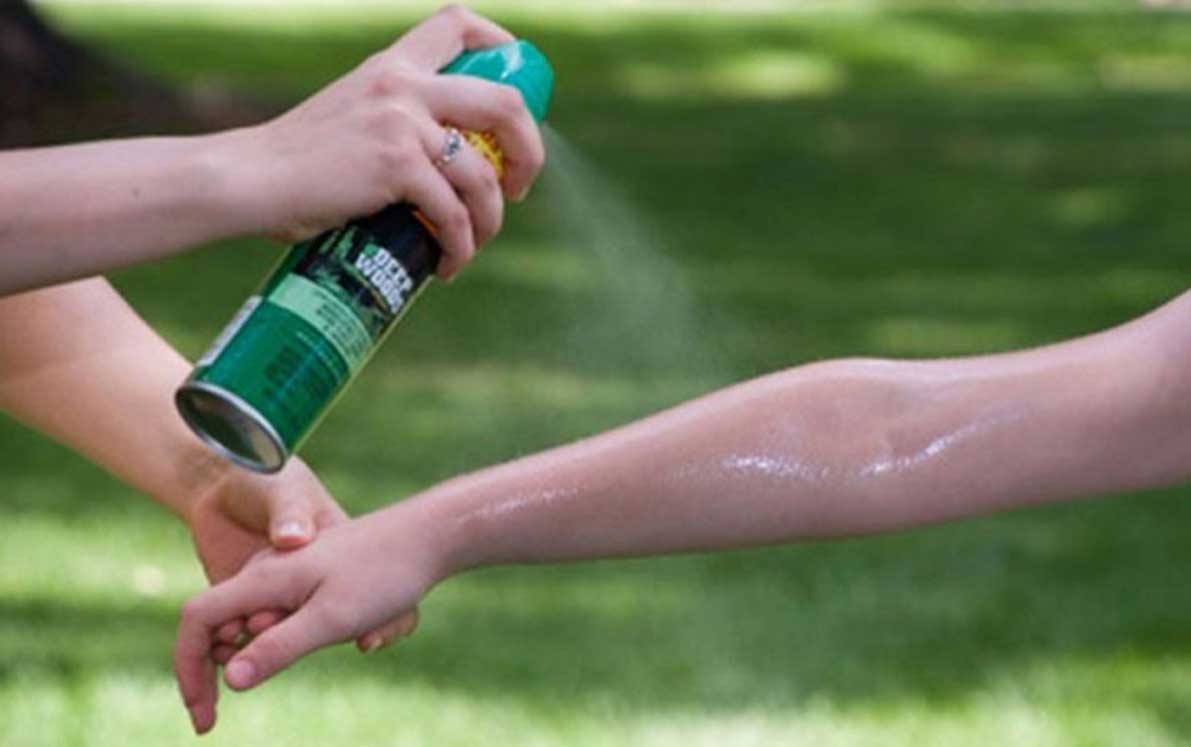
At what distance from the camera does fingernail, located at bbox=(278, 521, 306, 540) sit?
133 inches

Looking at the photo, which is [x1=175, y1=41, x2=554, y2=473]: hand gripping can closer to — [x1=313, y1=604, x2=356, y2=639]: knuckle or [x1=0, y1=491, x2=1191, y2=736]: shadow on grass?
[x1=313, y1=604, x2=356, y2=639]: knuckle

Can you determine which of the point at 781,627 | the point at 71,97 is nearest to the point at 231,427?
the point at 781,627

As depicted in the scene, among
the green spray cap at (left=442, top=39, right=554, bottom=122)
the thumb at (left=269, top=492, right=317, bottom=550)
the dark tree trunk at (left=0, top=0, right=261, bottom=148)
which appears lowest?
the dark tree trunk at (left=0, top=0, right=261, bottom=148)

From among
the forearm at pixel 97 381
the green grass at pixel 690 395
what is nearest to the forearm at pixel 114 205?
the forearm at pixel 97 381

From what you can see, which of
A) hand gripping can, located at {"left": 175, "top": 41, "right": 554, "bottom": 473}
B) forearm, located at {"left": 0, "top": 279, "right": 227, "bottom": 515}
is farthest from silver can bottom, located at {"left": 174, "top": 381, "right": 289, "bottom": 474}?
forearm, located at {"left": 0, "top": 279, "right": 227, "bottom": 515}

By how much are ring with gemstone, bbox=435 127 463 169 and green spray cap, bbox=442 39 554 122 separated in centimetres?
15

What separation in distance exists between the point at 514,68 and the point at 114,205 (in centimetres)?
42

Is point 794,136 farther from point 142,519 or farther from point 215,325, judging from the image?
point 142,519

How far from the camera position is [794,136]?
49.9ft

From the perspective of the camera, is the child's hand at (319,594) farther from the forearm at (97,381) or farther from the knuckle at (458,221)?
the forearm at (97,381)

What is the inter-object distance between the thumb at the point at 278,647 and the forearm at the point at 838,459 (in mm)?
157

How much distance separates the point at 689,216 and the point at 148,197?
9295mm

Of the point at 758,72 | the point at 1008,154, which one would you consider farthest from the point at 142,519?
the point at 758,72

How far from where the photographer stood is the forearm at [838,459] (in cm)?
314
